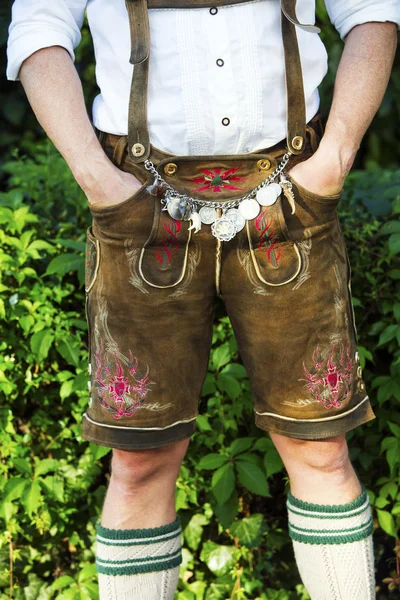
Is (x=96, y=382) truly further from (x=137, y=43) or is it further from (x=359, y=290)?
(x=359, y=290)

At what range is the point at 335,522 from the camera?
1.89 m

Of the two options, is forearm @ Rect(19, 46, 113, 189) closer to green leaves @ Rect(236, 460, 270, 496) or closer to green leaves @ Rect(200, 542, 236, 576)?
green leaves @ Rect(236, 460, 270, 496)

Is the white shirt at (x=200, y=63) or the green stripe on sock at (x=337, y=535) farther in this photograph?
the green stripe on sock at (x=337, y=535)

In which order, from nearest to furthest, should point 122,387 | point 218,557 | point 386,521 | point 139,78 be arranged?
point 139,78 < point 122,387 < point 386,521 < point 218,557

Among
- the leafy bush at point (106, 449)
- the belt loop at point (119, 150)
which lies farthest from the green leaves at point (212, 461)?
the belt loop at point (119, 150)

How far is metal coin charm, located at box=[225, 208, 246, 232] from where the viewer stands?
1710 mm

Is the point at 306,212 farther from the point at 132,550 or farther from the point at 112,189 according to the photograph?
the point at 132,550

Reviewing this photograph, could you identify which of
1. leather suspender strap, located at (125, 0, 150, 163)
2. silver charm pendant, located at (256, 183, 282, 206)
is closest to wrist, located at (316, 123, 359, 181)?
silver charm pendant, located at (256, 183, 282, 206)

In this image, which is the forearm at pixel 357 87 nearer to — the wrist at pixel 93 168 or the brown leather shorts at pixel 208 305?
the brown leather shorts at pixel 208 305

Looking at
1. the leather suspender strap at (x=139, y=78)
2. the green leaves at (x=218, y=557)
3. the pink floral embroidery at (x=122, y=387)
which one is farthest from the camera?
the green leaves at (x=218, y=557)

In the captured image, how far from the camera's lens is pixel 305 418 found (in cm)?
183

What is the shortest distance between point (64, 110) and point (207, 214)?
14.4 inches

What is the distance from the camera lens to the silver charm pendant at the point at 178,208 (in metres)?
1.69

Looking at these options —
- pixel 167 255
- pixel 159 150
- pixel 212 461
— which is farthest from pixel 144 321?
pixel 212 461
